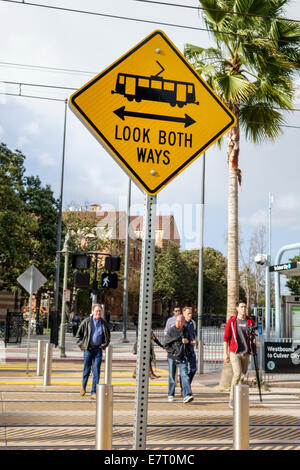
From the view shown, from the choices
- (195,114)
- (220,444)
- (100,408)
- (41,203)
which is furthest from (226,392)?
(41,203)

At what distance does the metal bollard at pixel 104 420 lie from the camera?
12.5 ft

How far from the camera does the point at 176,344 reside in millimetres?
10609

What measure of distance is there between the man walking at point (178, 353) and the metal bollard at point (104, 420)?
6460 mm

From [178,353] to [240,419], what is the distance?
20.8 ft

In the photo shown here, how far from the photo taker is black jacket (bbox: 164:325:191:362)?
10461 millimetres

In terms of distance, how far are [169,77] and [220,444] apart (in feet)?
15.9

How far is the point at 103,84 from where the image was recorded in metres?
3.41

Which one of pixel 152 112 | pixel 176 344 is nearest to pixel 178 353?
pixel 176 344

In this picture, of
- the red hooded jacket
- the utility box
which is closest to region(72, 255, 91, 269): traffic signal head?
the utility box

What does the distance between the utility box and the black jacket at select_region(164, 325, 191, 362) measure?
20.5ft

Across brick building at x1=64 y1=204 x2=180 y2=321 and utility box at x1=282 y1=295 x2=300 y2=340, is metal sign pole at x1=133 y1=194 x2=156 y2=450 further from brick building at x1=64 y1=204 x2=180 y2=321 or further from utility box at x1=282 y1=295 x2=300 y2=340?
brick building at x1=64 y1=204 x2=180 y2=321

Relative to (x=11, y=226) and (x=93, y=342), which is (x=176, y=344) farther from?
(x=11, y=226)

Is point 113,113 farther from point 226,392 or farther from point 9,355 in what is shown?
point 9,355

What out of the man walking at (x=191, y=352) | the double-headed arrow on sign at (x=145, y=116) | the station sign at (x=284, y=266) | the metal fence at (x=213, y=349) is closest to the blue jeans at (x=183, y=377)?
the man walking at (x=191, y=352)
